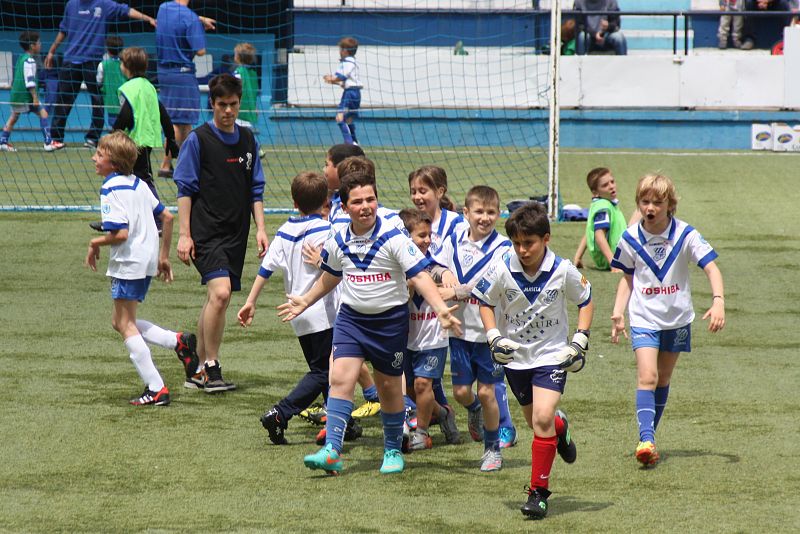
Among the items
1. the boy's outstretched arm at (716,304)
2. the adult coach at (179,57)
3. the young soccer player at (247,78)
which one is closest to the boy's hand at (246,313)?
the boy's outstretched arm at (716,304)

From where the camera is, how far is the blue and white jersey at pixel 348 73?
1917cm

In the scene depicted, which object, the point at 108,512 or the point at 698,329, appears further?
the point at 698,329

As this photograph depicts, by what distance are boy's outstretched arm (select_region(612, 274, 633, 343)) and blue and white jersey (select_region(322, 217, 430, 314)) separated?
38.1 inches

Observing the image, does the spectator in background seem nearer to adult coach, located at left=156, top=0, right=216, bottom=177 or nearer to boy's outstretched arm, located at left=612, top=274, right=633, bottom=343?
adult coach, located at left=156, top=0, right=216, bottom=177

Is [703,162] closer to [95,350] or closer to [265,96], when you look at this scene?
[265,96]

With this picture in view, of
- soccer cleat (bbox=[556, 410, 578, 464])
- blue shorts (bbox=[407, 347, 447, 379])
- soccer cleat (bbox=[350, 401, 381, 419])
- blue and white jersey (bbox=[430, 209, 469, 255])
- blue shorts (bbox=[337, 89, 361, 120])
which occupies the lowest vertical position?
soccer cleat (bbox=[350, 401, 381, 419])

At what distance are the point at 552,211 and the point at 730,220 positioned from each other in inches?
77.5

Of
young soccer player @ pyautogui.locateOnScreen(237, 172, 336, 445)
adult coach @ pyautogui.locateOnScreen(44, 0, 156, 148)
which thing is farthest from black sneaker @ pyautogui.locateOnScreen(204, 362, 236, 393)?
adult coach @ pyautogui.locateOnScreen(44, 0, 156, 148)

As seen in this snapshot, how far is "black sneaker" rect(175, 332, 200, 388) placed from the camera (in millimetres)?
7277

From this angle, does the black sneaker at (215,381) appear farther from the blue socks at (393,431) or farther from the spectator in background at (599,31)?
the spectator in background at (599,31)

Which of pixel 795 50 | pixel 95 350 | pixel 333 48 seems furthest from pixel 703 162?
pixel 95 350

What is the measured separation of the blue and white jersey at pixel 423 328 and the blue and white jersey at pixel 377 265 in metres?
0.33

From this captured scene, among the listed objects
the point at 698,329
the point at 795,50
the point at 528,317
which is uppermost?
the point at 795,50

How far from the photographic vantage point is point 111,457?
19.5ft
